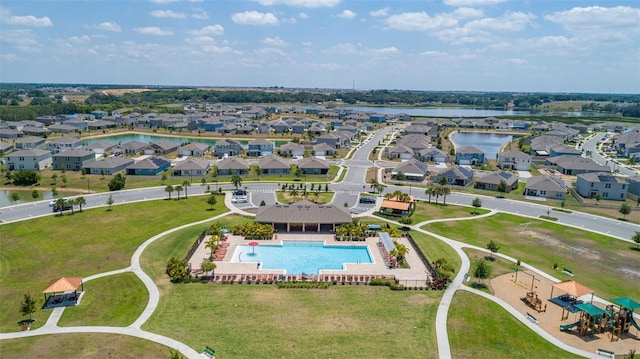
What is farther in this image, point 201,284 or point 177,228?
point 177,228

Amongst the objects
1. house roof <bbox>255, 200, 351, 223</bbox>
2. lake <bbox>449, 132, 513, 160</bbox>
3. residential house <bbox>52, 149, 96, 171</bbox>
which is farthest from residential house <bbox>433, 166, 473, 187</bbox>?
residential house <bbox>52, 149, 96, 171</bbox>

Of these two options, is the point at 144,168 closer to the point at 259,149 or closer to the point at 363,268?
the point at 259,149

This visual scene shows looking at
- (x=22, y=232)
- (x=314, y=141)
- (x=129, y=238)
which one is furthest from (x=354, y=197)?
(x=314, y=141)

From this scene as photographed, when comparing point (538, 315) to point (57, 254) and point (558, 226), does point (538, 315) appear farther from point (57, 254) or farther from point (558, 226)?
point (57, 254)

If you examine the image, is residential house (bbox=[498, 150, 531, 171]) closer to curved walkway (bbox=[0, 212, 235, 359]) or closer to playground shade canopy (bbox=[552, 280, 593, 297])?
playground shade canopy (bbox=[552, 280, 593, 297])

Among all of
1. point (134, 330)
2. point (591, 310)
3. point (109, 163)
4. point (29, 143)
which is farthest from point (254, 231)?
point (29, 143)

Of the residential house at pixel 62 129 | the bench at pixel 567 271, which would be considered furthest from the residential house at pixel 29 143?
the bench at pixel 567 271
